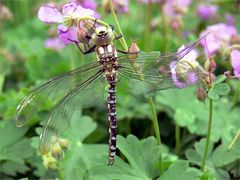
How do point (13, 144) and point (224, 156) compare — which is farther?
point (13, 144)

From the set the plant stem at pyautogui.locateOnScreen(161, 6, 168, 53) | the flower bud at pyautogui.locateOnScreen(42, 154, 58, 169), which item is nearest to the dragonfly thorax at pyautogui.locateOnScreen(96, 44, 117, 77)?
the flower bud at pyautogui.locateOnScreen(42, 154, 58, 169)

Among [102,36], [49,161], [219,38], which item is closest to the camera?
[102,36]

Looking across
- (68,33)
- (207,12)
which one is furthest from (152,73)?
(207,12)

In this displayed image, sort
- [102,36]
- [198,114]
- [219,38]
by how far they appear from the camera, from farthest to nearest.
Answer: [219,38] < [198,114] < [102,36]

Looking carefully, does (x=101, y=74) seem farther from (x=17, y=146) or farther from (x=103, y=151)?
(x=17, y=146)

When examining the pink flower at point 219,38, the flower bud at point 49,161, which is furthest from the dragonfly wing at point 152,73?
the pink flower at point 219,38

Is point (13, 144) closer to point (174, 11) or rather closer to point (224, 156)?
point (224, 156)
